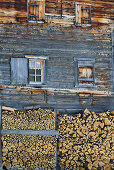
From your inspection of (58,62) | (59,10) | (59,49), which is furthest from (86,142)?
(59,10)

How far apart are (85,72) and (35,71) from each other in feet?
9.30

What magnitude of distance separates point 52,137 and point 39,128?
80 centimetres

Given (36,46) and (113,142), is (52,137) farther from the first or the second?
(36,46)

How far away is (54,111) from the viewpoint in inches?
643

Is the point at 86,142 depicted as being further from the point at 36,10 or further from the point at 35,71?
the point at 36,10

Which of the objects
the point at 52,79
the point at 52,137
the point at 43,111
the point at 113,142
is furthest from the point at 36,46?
the point at 113,142

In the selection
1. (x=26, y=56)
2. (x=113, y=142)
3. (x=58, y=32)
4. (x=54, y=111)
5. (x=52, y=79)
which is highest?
(x=58, y=32)

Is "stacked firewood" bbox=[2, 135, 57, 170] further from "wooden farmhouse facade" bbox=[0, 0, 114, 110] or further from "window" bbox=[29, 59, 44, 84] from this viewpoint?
"window" bbox=[29, 59, 44, 84]

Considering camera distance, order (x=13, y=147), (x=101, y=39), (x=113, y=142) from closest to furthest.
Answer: (x=13, y=147) → (x=113, y=142) → (x=101, y=39)

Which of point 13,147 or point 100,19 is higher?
point 100,19

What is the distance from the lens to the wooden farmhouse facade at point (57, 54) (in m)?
16.7

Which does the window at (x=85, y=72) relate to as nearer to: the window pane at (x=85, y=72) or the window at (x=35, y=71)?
the window pane at (x=85, y=72)

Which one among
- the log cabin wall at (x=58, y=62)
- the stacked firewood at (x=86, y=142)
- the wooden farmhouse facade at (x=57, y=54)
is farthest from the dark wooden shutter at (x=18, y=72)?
the stacked firewood at (x=86, y=142)

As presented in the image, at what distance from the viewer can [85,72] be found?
17.6m
